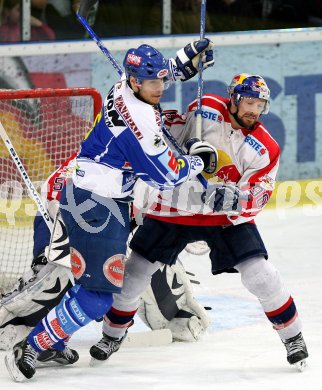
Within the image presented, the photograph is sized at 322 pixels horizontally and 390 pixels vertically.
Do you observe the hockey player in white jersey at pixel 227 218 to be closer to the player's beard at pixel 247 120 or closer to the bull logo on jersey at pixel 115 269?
the player's beard at pixel 247 120

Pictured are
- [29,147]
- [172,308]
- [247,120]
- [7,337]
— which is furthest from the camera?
[29,147]

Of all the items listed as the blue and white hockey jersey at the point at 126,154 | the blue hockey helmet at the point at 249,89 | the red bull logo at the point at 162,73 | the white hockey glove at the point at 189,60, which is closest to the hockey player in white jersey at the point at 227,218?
the blue hockey helmet at the point at 249,89

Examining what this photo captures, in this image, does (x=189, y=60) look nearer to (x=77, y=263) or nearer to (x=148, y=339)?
(x=77, y=263)

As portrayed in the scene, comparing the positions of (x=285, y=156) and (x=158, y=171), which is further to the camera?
(x=285, y=156)

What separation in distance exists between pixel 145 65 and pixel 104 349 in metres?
1.15

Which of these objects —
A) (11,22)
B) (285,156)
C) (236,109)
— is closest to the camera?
(236,109)

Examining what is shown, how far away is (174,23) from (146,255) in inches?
137

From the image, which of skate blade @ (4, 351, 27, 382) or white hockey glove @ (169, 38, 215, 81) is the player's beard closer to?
white hockey glove @ (169, 38, 215, 81)

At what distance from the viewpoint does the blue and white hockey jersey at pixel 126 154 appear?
4.59 metres

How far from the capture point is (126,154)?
4.64 meters

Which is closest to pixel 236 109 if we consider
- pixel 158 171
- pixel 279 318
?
pixel 158 171

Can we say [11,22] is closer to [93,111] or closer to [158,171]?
[93,111]

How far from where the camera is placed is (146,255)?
501 cm

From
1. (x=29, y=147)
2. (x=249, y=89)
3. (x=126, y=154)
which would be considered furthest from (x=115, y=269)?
(x=29, y=147)
